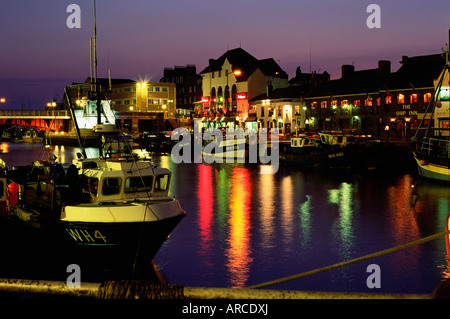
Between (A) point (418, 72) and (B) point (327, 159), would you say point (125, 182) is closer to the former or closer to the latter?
(B) point (327, 159)

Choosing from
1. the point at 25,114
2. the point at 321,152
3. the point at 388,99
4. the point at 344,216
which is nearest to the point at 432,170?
the point at 321,152

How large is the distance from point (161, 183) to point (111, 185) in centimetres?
199

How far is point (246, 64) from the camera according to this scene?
112 metres

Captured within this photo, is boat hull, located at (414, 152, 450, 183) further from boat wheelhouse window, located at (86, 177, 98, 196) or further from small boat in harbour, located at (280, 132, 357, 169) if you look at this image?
boat wheelhouse window, located at (86, 177, 98, 196)

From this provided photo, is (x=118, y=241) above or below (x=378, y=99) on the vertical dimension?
below

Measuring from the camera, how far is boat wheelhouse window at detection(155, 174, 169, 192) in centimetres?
1895

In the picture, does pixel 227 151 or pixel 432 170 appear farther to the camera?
pixel 227 151

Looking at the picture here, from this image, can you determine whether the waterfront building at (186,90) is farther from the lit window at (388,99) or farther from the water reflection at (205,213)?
the water reflection at (205,213)

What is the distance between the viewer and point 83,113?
415 feet

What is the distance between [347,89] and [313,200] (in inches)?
2081

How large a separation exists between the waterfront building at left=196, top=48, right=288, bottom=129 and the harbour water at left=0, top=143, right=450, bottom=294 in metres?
58.7

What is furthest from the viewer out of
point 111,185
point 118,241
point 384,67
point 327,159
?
point 384,67

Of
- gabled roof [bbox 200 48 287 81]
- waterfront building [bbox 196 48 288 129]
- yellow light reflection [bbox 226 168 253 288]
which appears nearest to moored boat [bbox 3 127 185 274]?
yellow light reflection [bbox 226 168 253 288]

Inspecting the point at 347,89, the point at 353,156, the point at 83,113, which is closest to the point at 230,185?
the point at 353,156
